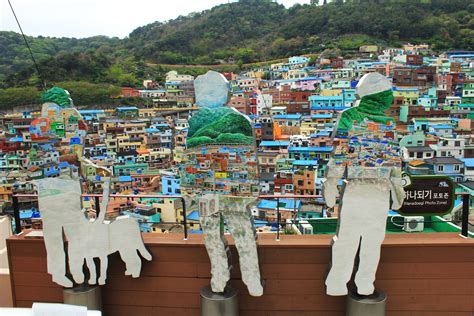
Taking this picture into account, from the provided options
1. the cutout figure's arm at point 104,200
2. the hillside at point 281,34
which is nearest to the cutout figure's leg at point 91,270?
the cutout figure's arm at point 104,200

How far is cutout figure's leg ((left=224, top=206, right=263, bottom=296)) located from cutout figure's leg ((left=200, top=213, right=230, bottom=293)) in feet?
0.29

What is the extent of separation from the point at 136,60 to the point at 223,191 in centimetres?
5134

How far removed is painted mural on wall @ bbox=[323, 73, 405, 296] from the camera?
287cm

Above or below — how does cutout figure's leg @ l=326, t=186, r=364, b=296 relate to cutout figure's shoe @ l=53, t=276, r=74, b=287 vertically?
above

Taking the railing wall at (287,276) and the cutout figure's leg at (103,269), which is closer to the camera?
the railing wall at (287,276)

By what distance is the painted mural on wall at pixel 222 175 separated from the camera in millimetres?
2973

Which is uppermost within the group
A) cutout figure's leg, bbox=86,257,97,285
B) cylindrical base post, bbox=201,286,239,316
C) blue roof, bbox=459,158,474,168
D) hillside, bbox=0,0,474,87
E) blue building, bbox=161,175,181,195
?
hillside, bbox=0,0,474,87

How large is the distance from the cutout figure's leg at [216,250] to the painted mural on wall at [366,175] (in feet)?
2.44

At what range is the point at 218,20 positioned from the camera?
169 ft

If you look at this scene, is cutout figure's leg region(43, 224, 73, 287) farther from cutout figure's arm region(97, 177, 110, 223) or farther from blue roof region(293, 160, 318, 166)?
blue roof region(293, 160, 318, 166)

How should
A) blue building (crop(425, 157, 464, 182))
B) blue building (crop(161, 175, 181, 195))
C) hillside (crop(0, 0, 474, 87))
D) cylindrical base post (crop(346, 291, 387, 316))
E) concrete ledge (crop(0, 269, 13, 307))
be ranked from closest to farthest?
cylindrical base post (crop(346, 291, 387, 316)), concrete ledge (crop(0, 269, 13, 307)), blue building (crop(161, 175, 181, 195)), blue building (crop(425, 157, 464, 182)), hillside (crop(0, 0, 474, 87))

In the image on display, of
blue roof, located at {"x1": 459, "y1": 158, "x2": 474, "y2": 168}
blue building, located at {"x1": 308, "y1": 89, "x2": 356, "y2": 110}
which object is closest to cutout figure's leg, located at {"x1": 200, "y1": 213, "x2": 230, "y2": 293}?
blue roof, located at {"x1": 459, "y1": 158, "x2": 474, "y2": 168}

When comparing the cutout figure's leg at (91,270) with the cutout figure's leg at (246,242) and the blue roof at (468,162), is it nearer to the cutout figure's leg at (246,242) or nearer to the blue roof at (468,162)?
the cutout figure's leg at (246,242)

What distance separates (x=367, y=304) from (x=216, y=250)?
1.05 metres
